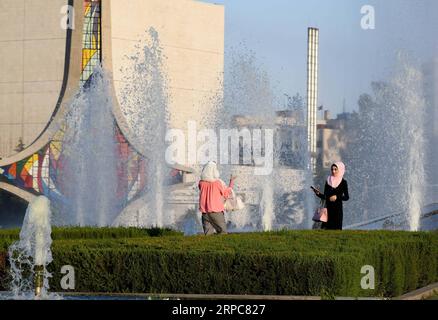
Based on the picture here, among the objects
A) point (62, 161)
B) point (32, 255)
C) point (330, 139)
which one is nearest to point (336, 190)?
point (32, 255)

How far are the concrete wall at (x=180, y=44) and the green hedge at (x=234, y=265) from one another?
105ft

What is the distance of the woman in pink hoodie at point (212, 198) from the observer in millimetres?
12469

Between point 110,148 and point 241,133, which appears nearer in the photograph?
point 110,148

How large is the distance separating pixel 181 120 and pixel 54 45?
545 centimetres

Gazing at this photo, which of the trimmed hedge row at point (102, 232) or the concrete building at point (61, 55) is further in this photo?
the concrete building at point (61, 55)

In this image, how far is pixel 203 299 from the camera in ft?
28.9

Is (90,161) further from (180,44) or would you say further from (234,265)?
(234,265)

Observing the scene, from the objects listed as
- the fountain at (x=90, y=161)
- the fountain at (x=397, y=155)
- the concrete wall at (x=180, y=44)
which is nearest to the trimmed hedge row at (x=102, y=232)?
the fountain at (x=397, y=155)

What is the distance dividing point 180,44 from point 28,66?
5.90 m

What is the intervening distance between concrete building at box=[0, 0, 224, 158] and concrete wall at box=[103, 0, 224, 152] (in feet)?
0.12

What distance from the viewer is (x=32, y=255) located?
9.91 meters

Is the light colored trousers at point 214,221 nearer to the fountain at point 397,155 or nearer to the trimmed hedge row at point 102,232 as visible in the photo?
the trimmed hedge row at point 102,232
